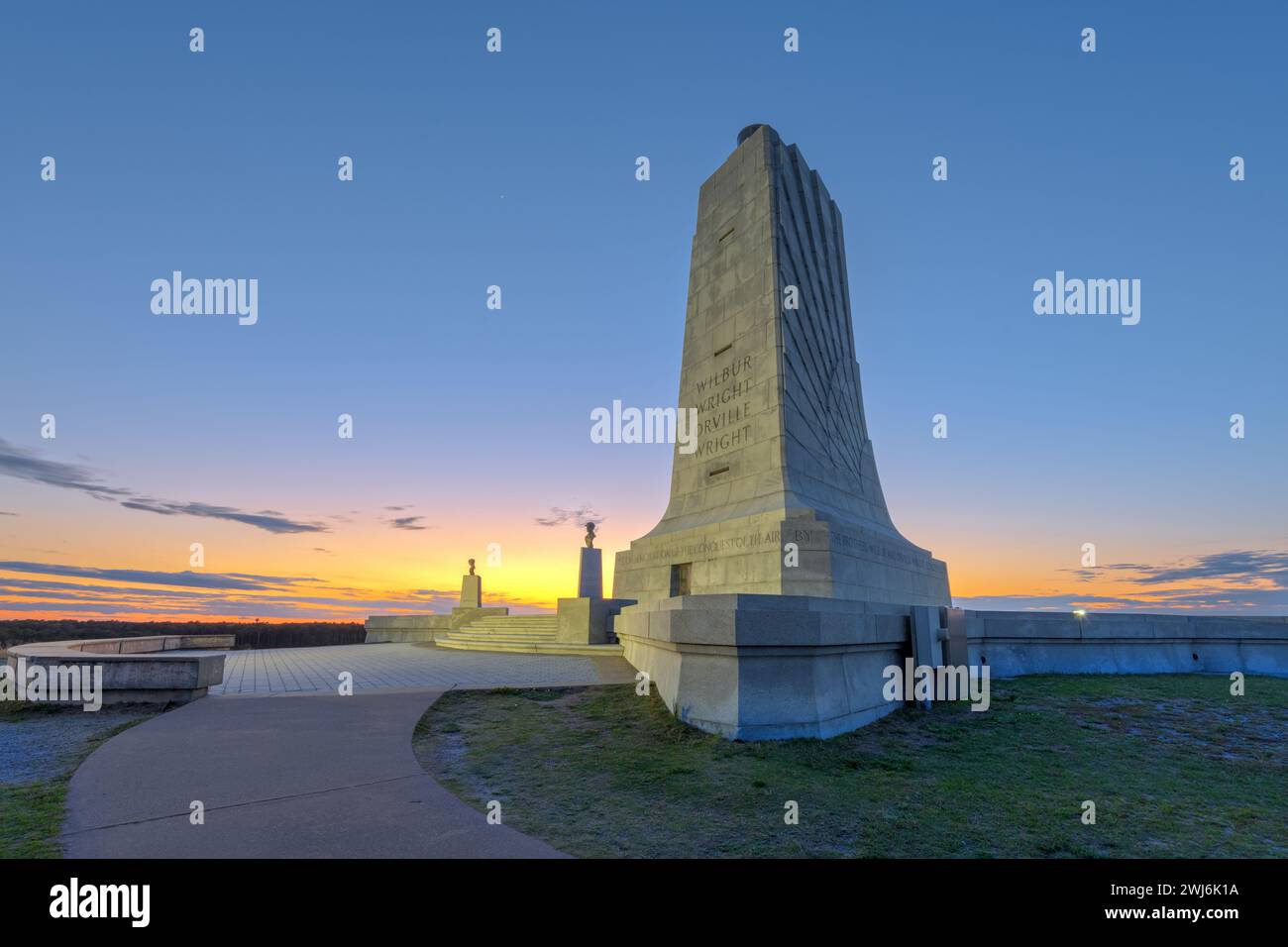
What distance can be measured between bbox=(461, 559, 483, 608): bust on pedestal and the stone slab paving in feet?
49.0

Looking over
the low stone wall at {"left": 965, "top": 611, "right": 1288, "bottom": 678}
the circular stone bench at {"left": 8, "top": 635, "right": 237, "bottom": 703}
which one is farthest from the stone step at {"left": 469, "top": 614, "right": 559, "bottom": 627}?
the low stone wall at {"left": 965, "top": 611, "right": 1288, "bottom": 678}

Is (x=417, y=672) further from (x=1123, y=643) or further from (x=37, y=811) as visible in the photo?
(x=1123, y=643)

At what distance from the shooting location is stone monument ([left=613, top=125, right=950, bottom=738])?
1552 cm

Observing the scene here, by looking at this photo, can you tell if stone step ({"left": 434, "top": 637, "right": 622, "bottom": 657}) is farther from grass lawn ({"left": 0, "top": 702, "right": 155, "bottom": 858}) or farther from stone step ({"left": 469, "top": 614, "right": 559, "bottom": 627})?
grass lawn ({"left": 0, "top": 702, "right": 155, "bottom": 858})

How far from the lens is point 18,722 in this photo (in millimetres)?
8945

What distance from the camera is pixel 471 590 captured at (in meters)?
35.1

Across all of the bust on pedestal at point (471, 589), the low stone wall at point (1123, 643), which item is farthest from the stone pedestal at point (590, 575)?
the low stone wall at point (1123, 643)

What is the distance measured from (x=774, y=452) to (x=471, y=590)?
22.6 meters

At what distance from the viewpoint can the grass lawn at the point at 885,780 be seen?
465cm

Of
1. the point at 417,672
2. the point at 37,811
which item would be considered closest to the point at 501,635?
the point at 417,672

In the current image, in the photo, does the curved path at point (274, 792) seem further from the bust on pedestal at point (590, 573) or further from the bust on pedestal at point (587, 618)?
the bust on pedestal at point (590, 573)

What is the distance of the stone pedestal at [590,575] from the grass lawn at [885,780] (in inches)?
667
